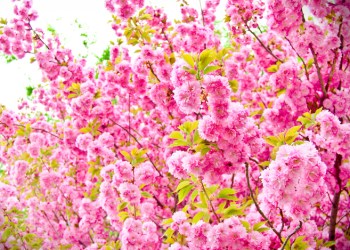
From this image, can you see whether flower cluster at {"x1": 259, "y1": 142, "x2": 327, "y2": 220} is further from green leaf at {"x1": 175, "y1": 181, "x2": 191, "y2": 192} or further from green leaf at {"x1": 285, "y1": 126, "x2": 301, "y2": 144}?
green leaf at {"x1": 175, "y1": 181, "x2": 191, "y2": 192}

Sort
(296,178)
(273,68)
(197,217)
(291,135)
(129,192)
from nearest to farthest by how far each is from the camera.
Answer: (296,178) < (291,135) < (197,217) < (129,192) < (273,68)

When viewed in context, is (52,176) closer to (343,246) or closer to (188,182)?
(188,182)

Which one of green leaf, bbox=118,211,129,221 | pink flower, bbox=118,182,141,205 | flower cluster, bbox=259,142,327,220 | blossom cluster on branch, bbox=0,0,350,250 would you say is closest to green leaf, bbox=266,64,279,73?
blossom cluster on branch, bbox=0,0,350,250

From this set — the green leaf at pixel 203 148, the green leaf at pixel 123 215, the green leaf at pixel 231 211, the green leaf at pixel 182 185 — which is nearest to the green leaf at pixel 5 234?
the green leaf at pixel 123 215

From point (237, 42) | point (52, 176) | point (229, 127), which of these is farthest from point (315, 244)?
point (52, 176)

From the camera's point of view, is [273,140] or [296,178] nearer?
[296,178]

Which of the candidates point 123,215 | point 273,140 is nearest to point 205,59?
point 273,140

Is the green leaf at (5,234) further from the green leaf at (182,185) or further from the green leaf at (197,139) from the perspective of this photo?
the green leaf at (197,139)

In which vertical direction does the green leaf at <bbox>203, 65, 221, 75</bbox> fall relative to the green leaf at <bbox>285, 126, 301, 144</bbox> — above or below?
above

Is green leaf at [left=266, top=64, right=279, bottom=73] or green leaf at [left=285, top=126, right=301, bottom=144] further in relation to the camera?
green leaf at [left=266, top=64, right=279, bottom=73]

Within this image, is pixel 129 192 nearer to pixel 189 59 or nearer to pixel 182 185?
pixel 182 185

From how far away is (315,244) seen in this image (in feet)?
9.68

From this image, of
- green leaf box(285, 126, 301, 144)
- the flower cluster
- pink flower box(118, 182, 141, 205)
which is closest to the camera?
the flower cluster

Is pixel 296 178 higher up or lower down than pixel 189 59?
lower down
